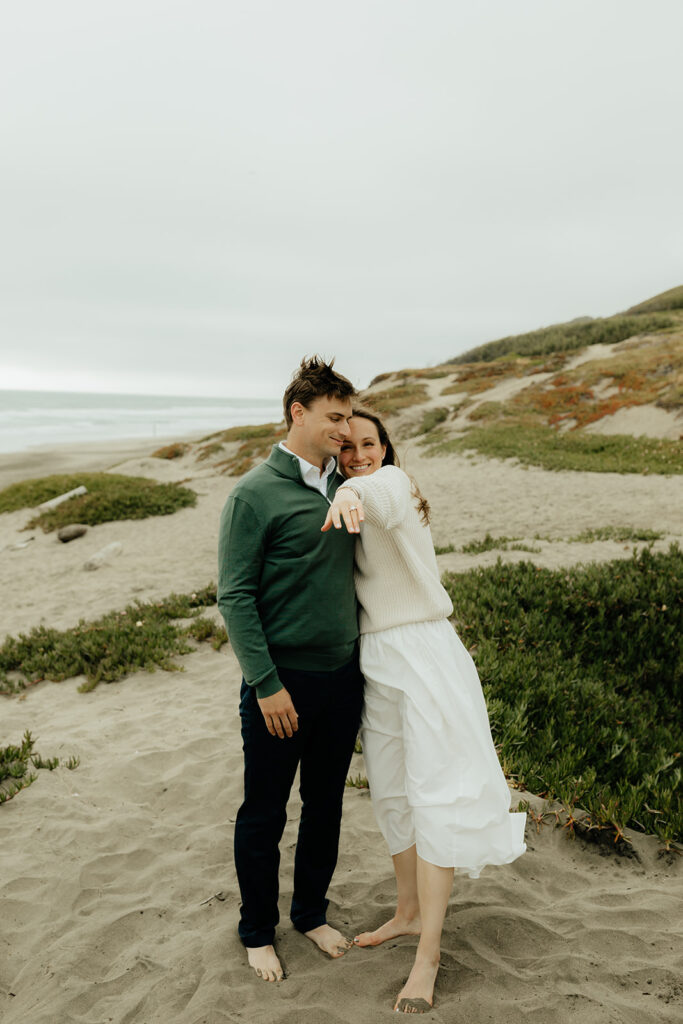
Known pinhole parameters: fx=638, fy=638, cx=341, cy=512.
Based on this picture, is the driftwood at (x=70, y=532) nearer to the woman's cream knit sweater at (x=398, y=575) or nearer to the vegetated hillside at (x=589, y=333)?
the woman's cream knit sweater at (x=398, y=575)

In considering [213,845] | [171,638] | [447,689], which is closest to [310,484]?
[447,689]

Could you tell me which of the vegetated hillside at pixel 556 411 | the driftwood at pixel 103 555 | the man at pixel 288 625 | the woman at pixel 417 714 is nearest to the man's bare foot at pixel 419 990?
the woman at pixel 417 714

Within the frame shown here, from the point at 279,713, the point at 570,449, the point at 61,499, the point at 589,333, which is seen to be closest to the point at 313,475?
the point at 279,713

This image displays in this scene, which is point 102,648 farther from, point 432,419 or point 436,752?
point 432,419

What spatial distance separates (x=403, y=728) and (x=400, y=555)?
0.71 m

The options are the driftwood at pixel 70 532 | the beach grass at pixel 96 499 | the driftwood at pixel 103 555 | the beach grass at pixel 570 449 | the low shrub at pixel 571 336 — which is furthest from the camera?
the low shrub at pixel 571 336

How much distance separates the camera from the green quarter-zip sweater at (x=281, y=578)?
97.5 inches

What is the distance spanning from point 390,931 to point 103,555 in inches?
416

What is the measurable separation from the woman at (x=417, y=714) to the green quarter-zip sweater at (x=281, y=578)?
17 cm

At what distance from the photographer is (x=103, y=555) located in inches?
483

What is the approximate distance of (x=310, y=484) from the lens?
8.69ft

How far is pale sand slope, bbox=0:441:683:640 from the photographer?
9836mm

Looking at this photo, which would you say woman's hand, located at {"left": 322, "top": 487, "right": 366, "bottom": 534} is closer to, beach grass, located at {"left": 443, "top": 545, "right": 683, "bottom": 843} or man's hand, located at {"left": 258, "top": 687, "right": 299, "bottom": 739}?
man's hand, located at {"left": 258, "top": 687, "right": 299, "bottom": 739}

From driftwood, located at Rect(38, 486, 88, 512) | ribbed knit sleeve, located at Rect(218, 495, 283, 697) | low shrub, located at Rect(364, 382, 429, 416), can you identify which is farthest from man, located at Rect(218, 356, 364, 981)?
low shrub, located at Rect(364, 382, 429, 416)
